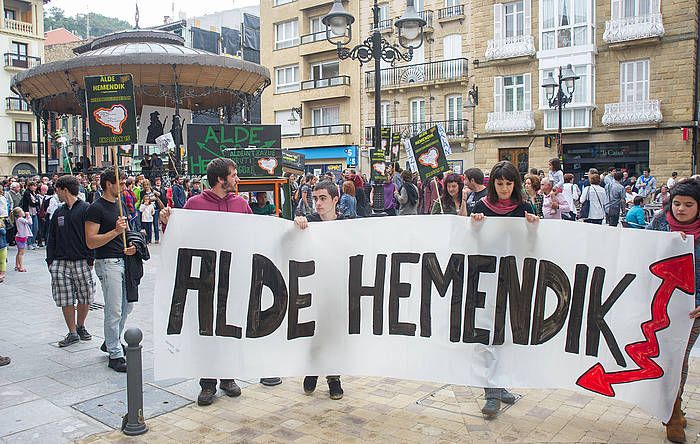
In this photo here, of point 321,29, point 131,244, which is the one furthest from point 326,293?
point 321,29

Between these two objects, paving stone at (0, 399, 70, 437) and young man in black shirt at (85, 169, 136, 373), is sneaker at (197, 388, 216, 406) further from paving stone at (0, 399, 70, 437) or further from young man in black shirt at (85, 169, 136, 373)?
young man in black shirt at (85, 169, 136, 373)

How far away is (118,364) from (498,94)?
27429 mm

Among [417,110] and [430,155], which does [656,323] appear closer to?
[430,155]

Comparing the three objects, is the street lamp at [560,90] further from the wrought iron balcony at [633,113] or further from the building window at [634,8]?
the building window at [634,8]

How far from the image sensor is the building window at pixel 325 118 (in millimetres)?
38000

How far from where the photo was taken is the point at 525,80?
2948cm

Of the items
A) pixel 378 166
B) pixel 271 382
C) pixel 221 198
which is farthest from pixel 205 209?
pixel 378 166

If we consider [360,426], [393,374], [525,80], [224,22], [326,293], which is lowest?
[360,426]

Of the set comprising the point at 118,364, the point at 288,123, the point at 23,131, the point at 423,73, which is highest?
the point at 423,73

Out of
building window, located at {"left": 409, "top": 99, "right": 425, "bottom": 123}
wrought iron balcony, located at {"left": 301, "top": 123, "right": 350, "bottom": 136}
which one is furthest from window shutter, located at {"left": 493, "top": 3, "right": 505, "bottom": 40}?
wrought iron balcony, located at {"left": 301, "top": 123, "right": 350, "bottom": 136}

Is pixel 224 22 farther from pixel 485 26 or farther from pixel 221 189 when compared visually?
pixel 221 189

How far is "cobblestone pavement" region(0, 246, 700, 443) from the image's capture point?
13.9 feet

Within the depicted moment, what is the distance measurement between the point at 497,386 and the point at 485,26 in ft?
94.8

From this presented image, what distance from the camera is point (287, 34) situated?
40312mm
